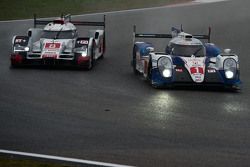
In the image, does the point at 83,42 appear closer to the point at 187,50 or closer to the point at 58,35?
the point at 58,35

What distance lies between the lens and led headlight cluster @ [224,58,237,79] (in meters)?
16.8

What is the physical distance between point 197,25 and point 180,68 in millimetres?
16477

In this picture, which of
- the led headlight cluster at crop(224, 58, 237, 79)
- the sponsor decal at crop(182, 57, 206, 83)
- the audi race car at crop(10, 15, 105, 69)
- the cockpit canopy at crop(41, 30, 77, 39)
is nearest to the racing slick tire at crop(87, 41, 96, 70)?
the audi race car at crop(10, 15, 105, 69)

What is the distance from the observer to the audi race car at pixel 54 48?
63.2 feet

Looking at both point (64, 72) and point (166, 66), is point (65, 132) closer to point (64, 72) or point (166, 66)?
point (166, 66)

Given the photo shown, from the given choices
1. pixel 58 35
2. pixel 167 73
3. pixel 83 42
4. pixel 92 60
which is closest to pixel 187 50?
pixel 167 73

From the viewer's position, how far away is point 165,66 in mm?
16812

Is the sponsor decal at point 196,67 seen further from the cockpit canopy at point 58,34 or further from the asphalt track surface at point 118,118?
the cockpit canopy at point 58,34

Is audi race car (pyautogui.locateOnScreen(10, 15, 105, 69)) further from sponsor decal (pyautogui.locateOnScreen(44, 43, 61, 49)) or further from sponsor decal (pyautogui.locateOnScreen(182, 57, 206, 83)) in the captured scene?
sponsor decal (pyautogui.locateOnScreen(182, 57, 206, 83))

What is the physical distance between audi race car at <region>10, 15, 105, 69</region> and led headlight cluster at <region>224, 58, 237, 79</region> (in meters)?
4.65

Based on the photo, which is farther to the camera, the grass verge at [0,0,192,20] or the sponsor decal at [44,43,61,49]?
the grass verge at [0,0,192,20]

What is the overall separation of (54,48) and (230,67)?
18.8 feet

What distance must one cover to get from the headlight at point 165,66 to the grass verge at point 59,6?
61.1ft

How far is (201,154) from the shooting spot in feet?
33.9
